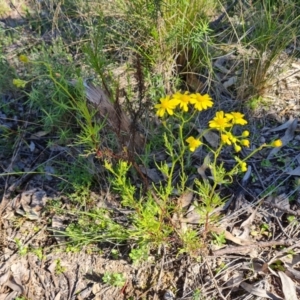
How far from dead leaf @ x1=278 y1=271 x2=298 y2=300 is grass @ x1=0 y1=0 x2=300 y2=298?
1.02ft

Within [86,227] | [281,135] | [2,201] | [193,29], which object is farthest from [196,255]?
[193,29]

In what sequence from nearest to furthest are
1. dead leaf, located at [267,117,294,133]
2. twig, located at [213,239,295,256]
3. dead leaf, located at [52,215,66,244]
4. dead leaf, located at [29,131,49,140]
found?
twig, located at [213,239,295,256] < dead leaf, located at [52,215,66,244] < dead leaf, located at [267,117,294,133] < dead leaf, located at [29,131,49,140]

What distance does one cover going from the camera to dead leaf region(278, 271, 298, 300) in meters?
1.73

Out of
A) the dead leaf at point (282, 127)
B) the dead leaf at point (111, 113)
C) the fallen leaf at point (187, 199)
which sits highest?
the dead leaf at point (111, 113)

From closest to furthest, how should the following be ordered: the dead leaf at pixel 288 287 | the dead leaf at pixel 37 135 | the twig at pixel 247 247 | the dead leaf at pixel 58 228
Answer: the dead leaf at pixel 288 287 < the twig at pixel 247 247 < the dead leaf at pixel 58 228 < the dead leaf at pixel 37 135

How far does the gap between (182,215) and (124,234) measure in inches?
12.3

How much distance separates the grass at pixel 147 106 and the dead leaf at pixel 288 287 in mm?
310

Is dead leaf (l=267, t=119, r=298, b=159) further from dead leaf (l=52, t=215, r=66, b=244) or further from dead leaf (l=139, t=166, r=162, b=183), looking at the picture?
dead leaf (l=52, t=215, r=66, b=244)

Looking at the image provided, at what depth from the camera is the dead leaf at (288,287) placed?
173 cm

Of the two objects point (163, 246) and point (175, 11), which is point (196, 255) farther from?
point (175, 11)

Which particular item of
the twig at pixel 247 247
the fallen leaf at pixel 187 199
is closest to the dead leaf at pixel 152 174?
the fallen leaf at pixel 187 199

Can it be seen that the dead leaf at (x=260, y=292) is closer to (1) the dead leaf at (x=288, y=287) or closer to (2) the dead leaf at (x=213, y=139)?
(1) the dead leaf at (x=288, y=287)

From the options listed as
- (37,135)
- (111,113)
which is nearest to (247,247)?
(111,113)

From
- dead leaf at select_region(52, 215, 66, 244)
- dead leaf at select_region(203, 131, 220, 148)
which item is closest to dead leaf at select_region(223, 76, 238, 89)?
dead leaf at select_region(203, 131, 220, 148)
